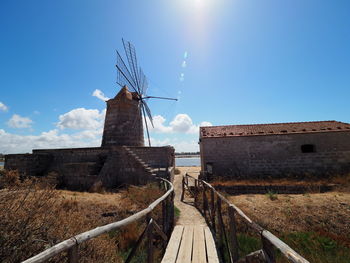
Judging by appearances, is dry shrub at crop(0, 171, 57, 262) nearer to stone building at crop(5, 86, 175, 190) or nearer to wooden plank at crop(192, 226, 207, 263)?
wooden plank at crop(192, 226, 207, 263)

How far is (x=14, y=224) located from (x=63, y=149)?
1189 cm

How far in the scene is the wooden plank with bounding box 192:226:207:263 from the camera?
3.26m

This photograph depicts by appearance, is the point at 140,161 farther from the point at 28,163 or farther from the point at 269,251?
the point at 269,251

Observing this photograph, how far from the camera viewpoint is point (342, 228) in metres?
7.34

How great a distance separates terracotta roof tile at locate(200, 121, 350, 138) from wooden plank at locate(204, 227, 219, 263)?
1037 cm

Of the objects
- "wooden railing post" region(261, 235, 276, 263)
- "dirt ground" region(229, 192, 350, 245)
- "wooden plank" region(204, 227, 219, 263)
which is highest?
"wooden railing post" region(261, 235, 276, 263)

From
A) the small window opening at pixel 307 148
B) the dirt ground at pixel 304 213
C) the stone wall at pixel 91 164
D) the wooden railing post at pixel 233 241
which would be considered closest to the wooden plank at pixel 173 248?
the wooden railing post at pixel 233 241

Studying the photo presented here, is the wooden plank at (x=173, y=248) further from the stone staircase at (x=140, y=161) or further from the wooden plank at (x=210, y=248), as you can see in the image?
the stone staircase at (x=140, y=161)

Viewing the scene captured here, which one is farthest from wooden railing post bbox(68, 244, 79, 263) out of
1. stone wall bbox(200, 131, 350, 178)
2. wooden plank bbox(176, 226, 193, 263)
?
stone wall bbox(200, 131, 350, 178)

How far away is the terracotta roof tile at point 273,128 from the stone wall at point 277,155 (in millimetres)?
477

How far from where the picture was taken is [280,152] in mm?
13562

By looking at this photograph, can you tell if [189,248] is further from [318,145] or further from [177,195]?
[318,145]

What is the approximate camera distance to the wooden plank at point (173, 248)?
3236 mm

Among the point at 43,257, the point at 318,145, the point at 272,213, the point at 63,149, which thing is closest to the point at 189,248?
the point at 43,257
